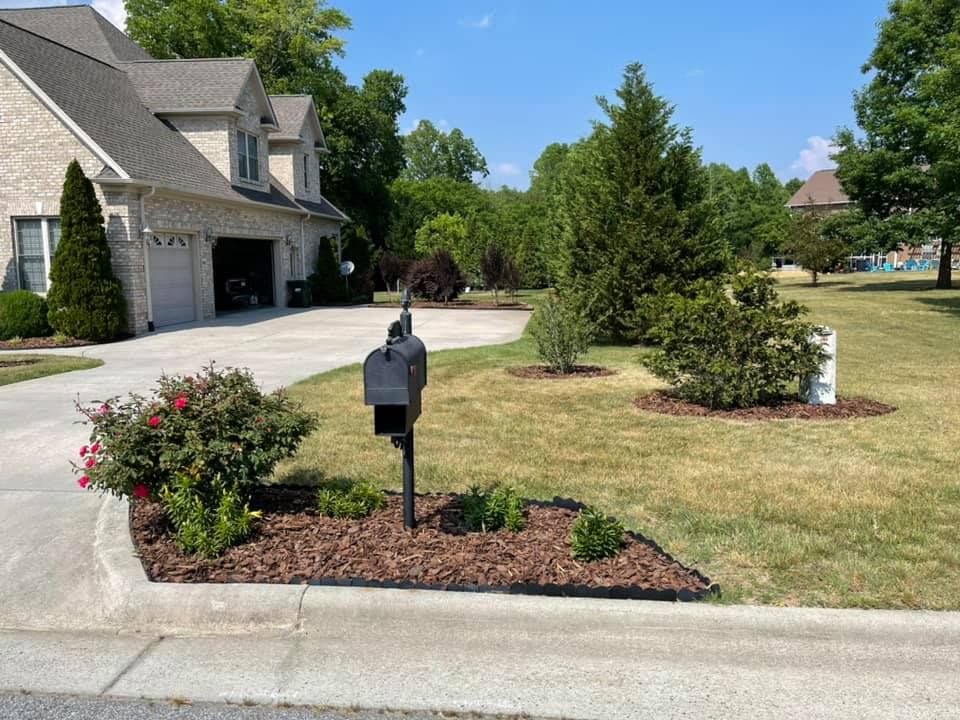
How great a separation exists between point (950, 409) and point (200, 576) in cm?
801

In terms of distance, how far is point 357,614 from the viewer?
11.8 feet

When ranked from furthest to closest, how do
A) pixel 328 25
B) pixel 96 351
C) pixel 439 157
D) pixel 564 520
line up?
pixel 439 157
pixel 328 25
pixel 96 351
pixel 564 520

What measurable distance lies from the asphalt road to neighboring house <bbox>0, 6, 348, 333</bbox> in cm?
1546

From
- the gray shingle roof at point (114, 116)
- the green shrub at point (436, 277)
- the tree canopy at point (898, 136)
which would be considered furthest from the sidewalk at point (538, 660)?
the tree canopy at point (898, 136)

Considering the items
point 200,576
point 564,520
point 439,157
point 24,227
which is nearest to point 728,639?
point 564,520

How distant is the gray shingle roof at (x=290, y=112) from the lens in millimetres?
27906

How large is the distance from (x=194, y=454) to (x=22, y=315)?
14565 mm

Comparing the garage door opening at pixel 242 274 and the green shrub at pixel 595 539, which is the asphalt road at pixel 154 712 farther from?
the garage door opening at pixel 242 274

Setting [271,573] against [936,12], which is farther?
[936,12]

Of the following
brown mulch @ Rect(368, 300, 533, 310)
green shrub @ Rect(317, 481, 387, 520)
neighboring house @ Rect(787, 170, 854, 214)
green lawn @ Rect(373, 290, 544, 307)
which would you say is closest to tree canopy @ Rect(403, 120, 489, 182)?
neighboring house @ Rect(787, 170, 854, 214)

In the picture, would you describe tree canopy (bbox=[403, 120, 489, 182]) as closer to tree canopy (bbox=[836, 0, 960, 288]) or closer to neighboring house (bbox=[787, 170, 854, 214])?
neighboring house (bbox=[787, 170, 854, 214])

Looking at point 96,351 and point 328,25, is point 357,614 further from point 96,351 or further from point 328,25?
point 328,25

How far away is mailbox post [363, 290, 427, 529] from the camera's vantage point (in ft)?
13.1

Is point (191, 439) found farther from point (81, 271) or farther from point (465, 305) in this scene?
point (465, 305)
